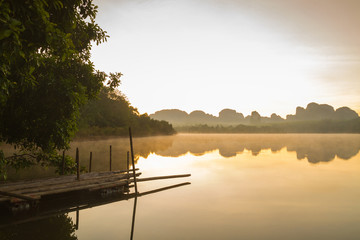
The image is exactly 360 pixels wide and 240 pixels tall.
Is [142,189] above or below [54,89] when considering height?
below

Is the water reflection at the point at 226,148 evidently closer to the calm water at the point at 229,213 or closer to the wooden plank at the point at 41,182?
the wooden plank at the point at 41,182

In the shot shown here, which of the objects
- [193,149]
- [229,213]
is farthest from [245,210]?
[193,149]

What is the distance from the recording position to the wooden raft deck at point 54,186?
11391mm

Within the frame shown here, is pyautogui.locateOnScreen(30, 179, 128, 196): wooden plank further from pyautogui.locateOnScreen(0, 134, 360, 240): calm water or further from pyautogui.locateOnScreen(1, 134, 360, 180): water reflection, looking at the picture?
pyautogui.locateOnScreen(1, 134, 360, 180): water reflection

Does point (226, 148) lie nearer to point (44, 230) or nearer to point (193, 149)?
point (193, 149)

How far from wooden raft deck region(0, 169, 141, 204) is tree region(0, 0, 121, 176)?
98.0 inches

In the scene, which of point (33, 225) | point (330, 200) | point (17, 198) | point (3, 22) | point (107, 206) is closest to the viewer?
point (3, 22)

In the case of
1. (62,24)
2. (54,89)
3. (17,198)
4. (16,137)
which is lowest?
(17,198)

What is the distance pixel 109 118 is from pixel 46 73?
229ft

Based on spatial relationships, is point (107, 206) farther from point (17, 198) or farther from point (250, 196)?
point (250, 196)

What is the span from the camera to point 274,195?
16531 millimetres

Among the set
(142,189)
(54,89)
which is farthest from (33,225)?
(142,189)

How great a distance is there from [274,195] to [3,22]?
16590mm

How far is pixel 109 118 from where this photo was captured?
3115 inches
